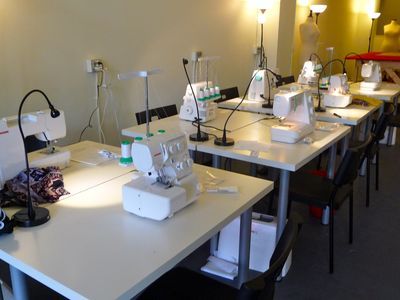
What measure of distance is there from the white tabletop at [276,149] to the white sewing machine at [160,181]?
25.6 inches

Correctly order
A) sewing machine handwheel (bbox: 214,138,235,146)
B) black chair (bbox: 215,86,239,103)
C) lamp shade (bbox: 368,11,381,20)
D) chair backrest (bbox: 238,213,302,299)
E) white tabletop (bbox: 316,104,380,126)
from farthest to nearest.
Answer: lamp shade (bbox: 368,11,381,20)
black chair (bbox: 215,86,239,103)
white tabletop (bbox: 316,104,380,126)
sewing machine handwheel (bbox: 214,138,235,146)
chair backrest (bbox: 238,213,302,299)

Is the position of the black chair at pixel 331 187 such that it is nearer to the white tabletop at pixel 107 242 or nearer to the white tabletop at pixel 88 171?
the white tabletop at pixel 107 242

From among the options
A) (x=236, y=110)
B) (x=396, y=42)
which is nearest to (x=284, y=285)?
(x=236, y=110)

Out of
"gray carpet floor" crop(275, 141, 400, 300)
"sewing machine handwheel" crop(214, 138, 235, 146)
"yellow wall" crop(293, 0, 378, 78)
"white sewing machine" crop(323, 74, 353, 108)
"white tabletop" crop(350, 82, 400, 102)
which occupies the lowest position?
"gray carpet floor" crop(275, 141, 400, 300)

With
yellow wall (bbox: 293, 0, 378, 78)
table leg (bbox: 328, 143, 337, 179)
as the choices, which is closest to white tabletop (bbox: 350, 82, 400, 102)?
table leg (bbox: 328, 143, 337, 179)

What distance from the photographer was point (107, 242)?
1273mm

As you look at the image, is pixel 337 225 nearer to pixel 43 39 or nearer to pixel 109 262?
pixel 109 262

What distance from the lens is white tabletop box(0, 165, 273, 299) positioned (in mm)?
1082

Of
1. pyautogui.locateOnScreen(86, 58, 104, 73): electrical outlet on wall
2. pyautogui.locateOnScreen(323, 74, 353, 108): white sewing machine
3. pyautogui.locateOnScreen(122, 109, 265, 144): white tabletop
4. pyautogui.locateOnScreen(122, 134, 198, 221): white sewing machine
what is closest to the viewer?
pyautogui.locateOnScreen(122, 134, 198, 221): white sewing machine

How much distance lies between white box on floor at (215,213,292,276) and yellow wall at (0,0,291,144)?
5.11 feet

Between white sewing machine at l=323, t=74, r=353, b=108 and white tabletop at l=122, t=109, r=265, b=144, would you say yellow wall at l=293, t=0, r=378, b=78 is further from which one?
white tabletop at l=122, t=109, r=265, b=144

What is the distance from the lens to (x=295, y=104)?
244 cm

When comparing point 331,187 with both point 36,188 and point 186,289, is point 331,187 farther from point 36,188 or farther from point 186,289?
point 36,188

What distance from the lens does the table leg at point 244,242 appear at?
1.80m
